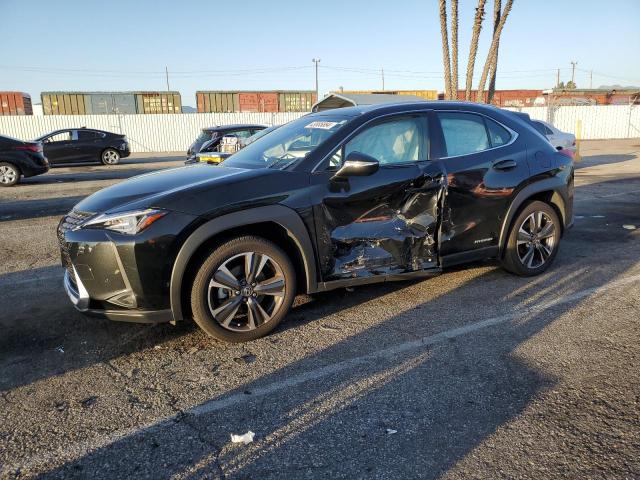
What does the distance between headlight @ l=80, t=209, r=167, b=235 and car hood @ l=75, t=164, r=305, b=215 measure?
0.05 m

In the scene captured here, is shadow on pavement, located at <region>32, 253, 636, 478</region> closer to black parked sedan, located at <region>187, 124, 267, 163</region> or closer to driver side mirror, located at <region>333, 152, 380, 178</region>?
driver side mirror, located at <region>333, 152, 380, 178</region>

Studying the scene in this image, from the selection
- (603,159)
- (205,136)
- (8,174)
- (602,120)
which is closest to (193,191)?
(8,174)

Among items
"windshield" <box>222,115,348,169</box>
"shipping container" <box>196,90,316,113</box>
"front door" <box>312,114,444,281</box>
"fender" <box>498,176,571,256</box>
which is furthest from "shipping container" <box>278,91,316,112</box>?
"front door" <box>312,114,444,281</box>

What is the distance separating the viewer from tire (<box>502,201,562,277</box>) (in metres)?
4.81

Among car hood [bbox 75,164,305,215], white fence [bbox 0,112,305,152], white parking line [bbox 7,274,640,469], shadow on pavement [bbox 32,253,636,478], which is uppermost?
white fence [bbox 0,112,305,152]

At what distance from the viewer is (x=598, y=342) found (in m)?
3.54

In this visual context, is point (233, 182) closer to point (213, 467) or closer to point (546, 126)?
point (213, 467)

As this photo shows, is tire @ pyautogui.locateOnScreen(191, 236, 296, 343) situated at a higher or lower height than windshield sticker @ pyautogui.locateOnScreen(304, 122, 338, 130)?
lower

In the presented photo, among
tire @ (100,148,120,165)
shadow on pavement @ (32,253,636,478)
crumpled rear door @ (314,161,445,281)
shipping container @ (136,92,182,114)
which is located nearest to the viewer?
shadow on pavement @ (32,253,636,478)

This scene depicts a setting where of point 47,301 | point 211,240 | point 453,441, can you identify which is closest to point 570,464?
point 453,441

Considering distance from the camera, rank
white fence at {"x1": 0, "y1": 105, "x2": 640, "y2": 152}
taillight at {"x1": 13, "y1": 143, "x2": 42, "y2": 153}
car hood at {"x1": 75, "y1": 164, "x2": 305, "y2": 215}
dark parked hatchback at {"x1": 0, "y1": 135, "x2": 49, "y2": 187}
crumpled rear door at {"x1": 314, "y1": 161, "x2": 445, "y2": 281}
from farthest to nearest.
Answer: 1. white fence at {"x1": 0, "y1": 105, "x2": 640, "y2": 152}
2. taillight at {"x1": 13, "y1": 143, "x2": 42, "y2": 153}
3. dark parked hatchback at {"x1": 0, "y1": 135, "x2": 49, "y2": 187}
4. crumpled rear door at {"x1": 314, "y1": 161, "x2": 445, "y2": 281}
5. car hood at {"x1": 75, "y1": 164, "x2": 305, "y2": 215}

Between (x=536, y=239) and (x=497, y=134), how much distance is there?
44.0 inches

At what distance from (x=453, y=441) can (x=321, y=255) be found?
1719 millimetres

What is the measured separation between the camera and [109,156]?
2066cm
